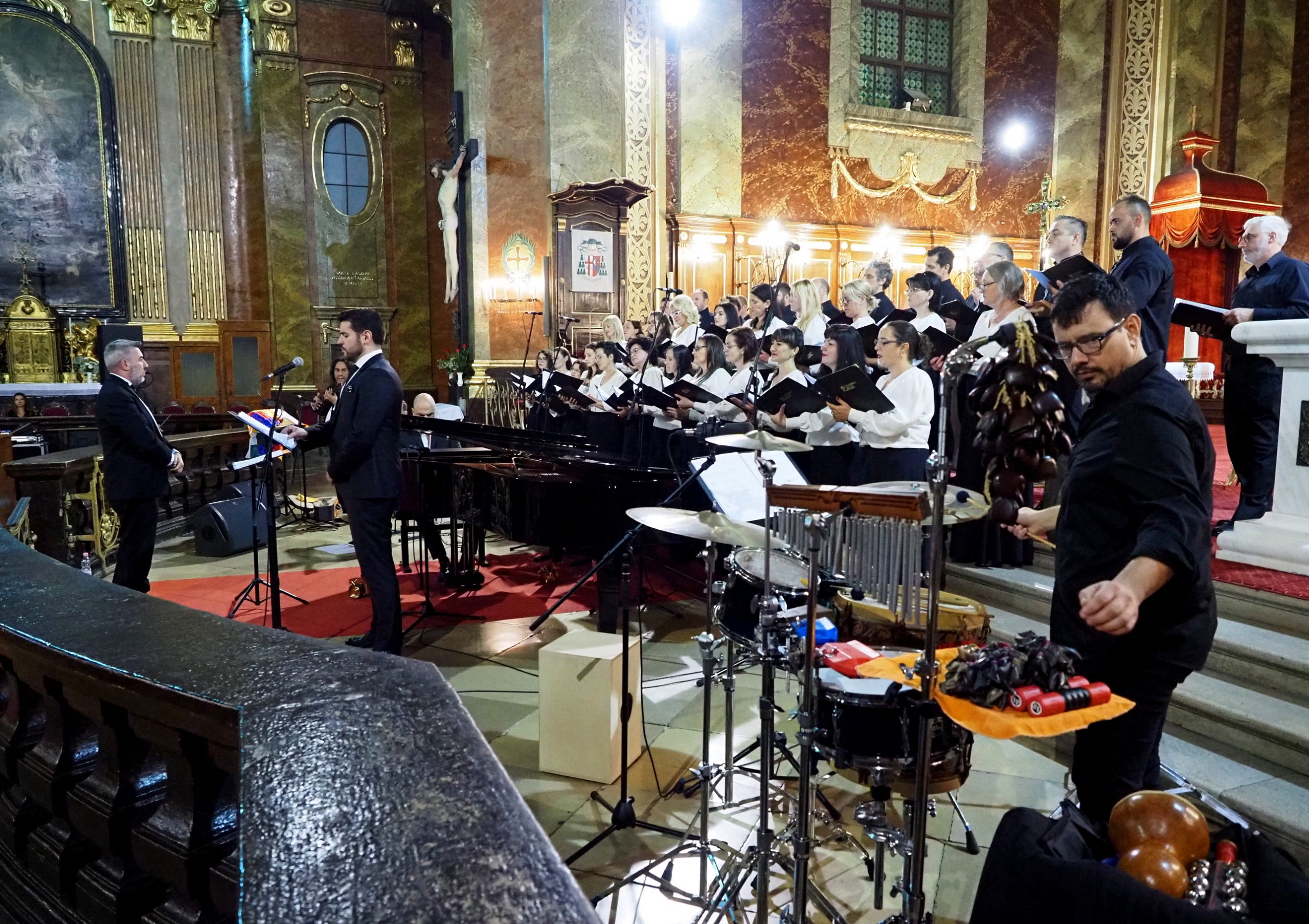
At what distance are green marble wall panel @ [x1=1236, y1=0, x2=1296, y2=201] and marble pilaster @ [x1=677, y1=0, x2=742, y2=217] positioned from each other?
329 inches

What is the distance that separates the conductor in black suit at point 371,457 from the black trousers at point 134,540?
5.36 ft

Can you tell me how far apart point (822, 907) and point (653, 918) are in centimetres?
56

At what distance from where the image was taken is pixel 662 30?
40.6ft

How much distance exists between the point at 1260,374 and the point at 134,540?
7087 mm

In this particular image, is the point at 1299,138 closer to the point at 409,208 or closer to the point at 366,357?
the point at 409,208

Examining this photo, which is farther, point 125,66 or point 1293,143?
point 125,66

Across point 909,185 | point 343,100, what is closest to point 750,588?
point 909,185

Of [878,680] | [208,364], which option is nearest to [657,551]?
[878,680]

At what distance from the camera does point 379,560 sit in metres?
4.94

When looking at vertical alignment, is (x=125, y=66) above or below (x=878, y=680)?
above

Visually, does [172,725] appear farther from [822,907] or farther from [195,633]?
[822,907]

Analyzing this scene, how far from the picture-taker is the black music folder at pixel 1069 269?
4.18m

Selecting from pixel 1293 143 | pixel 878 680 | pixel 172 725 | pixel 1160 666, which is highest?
pixel 1293 143

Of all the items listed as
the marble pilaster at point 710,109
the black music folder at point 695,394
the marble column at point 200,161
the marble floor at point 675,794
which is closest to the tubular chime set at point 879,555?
the marble floor at point 675,794
